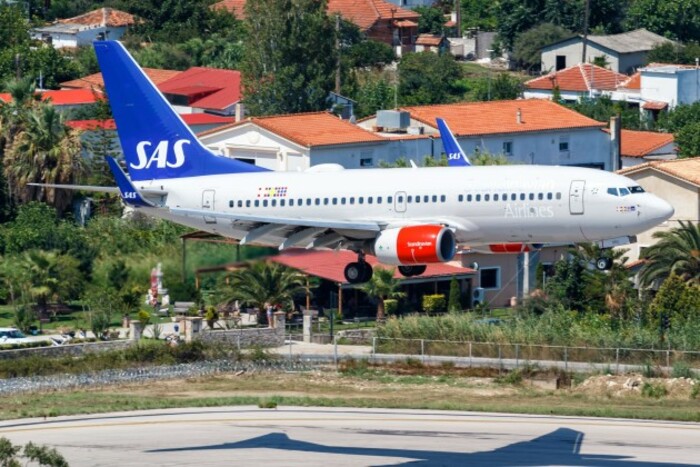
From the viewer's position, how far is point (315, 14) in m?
157

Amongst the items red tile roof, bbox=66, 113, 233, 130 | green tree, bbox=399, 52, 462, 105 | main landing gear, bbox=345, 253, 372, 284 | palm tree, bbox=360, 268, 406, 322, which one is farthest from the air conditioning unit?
green tree, bbox=399, 52, 462, 105

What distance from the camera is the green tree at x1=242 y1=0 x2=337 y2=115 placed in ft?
510

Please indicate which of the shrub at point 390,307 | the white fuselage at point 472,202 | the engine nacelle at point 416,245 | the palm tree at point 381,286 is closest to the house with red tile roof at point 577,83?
the shrub at point 390,307

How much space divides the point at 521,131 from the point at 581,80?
3806 cm

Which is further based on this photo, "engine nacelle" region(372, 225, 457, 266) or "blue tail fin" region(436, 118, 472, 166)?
"blue tail fin" region(436, 118, 472, 166)

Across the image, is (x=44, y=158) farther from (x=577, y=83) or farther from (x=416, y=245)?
(x=577, y=83)

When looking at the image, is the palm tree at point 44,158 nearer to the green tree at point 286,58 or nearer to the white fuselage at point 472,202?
the green tree at point 286,58

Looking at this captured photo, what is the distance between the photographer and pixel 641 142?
149125mm

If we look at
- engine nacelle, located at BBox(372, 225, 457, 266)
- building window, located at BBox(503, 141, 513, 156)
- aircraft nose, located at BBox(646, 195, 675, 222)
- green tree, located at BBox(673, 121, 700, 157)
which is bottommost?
engine nacelle, located at BBox(372, 225, 457, 266)

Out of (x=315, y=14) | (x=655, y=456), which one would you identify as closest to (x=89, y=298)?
(x=655, y=456)

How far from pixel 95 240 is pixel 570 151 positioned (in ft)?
197

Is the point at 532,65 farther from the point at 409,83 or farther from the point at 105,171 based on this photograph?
the point at 105,171

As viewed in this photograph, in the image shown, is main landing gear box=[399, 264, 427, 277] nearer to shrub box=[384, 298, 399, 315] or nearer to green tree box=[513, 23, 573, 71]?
shrub box=[384, 298, 399, 315]

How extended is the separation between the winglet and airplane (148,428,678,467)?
36.8ft
